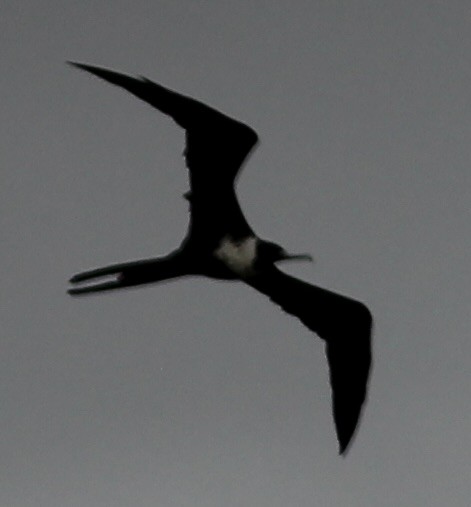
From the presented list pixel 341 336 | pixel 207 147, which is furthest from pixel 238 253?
pixel 341 336

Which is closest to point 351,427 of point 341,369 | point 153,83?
point 341,369

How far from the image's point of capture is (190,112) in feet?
38.6

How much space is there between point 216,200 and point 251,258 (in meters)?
0.48

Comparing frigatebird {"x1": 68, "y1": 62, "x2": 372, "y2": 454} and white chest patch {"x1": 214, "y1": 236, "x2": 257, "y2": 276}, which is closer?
frigatebird {"x1": 68, "y1": 62, "x2": 372, "y2": 454}

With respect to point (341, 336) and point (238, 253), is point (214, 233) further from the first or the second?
point (341, 336)

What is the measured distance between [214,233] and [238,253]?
0.73 feet

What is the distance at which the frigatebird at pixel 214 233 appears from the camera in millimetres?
11695

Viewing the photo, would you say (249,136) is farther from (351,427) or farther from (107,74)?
(351,427)

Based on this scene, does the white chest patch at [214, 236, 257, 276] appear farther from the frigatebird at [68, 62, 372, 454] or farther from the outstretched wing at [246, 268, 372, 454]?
the outstretched wing at [246, 268, 372, 454]

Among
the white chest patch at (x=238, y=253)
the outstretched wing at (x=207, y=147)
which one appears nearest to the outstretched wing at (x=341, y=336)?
the white chest patch at (x=238, y=253)

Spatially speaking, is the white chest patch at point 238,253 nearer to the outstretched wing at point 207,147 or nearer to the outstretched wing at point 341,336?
the outstretched wing at point 207,147

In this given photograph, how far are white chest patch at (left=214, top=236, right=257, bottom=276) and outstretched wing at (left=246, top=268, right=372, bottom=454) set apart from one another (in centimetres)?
78

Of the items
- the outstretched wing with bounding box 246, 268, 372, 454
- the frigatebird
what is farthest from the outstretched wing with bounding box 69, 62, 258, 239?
the outstretched wing with bounding box 246, 268, 372, 454

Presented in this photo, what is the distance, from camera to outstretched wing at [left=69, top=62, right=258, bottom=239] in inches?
456
